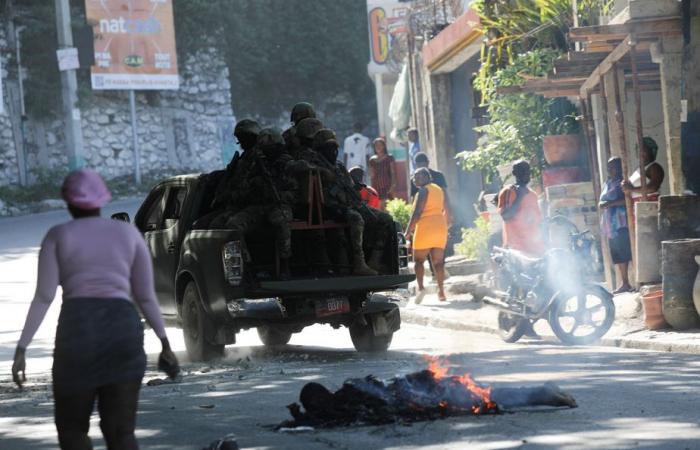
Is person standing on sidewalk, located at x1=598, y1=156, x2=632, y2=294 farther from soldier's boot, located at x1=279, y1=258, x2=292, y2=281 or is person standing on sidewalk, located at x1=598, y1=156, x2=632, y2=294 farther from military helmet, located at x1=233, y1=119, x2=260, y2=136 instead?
soldier's boot, located at x1=279, y1=258, x2=292, y2=281

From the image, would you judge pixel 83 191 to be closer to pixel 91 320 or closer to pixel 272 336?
pixel 91 320

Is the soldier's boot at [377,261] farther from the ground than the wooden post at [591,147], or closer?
closer

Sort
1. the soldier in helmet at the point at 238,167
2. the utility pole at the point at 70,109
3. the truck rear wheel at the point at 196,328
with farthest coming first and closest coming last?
the utility pole at the point at 70,109 → the soldier in helmet at the point at 238,167 → the truck rear wheel at the point at 196,328

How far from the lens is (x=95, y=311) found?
6711 millimetres

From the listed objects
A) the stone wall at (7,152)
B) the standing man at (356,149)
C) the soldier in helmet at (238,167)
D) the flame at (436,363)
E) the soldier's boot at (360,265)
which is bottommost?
the flame at (436,363)

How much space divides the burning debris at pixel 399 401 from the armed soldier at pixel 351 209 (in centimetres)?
462

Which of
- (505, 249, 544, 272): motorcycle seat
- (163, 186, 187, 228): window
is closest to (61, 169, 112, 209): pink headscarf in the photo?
(163, 186, 187, 228): window

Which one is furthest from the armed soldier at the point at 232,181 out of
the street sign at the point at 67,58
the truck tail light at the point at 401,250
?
the street sign at the point at 67,58

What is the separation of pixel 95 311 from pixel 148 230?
29.2 feet

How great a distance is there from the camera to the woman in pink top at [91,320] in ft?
A: 21.9

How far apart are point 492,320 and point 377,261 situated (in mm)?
3856

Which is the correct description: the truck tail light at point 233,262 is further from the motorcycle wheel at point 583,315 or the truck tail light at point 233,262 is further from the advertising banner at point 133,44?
the advertising banner at point 133,44

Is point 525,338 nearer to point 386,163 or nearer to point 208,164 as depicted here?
point 386,163

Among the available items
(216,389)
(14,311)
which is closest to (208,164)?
(14,311)
